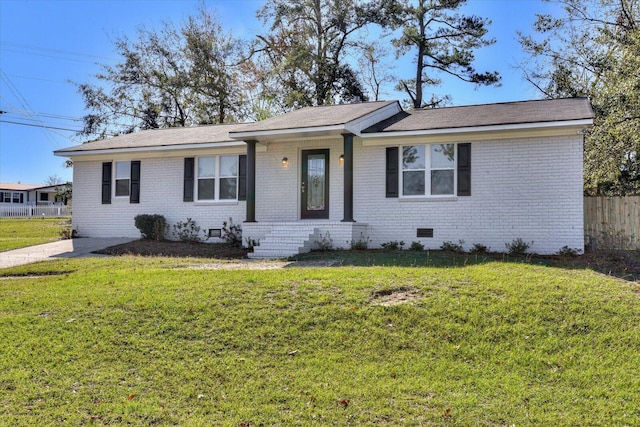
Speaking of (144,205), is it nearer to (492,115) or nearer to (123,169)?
(123,169)

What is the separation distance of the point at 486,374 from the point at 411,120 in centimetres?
960

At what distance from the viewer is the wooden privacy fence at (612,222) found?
471 inches

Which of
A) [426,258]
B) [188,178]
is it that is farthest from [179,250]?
[426,258]

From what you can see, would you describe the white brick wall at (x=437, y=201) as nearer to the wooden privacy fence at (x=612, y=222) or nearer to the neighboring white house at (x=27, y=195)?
the wooden privacy fence at (x=612, y=222)

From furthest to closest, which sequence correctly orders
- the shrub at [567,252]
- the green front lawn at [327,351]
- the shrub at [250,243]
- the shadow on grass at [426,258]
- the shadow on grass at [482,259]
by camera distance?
the shrub at [250,243] < the shrub at [567,252] < the shadow on grass at [426,258] < the shadow on grass at [482,259] < the green front lawn at [327,351]

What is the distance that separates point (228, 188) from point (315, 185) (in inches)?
105

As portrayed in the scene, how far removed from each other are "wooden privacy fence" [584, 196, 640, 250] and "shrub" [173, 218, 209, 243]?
10.4 m

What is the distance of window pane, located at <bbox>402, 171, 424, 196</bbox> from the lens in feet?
40.1

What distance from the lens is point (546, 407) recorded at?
12.9ft

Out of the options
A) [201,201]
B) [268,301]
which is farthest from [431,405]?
[201,201]

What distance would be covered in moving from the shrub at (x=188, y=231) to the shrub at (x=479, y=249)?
751cm

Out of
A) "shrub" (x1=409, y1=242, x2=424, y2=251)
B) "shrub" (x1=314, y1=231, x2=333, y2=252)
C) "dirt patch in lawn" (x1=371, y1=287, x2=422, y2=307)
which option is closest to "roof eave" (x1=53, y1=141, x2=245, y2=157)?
"shrub" (x1=314, y1=231, x2=333, y2=252)

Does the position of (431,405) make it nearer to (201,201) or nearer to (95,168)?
(201,201)

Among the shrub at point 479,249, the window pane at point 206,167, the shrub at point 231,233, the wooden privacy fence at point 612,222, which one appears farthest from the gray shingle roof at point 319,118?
the wooden privacy fence at point 612,222
